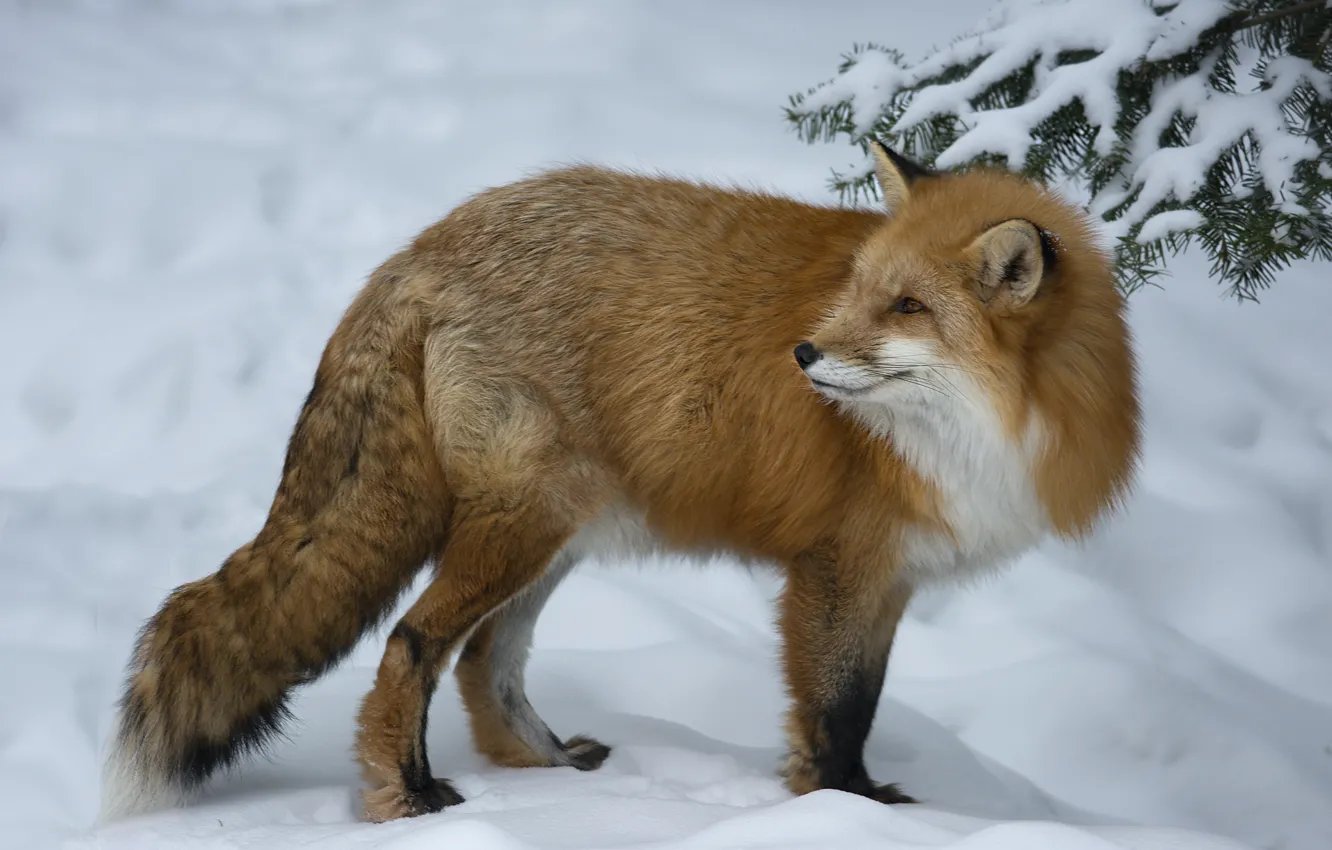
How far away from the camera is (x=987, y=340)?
2.88 meters

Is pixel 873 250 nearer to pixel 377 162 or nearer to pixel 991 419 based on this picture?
pixel 991 419

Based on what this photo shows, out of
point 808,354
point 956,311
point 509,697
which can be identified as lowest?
point 509,697

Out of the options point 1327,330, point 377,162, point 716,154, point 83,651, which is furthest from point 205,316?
point 1327,330

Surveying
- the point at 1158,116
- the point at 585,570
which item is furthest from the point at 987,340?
the point at 585,570

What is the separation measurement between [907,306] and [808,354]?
0.93 feet

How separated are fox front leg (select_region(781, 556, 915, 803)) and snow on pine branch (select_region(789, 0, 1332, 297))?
1.20m

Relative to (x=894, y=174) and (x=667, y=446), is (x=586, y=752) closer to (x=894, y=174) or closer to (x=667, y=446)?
(x=667, y=446)

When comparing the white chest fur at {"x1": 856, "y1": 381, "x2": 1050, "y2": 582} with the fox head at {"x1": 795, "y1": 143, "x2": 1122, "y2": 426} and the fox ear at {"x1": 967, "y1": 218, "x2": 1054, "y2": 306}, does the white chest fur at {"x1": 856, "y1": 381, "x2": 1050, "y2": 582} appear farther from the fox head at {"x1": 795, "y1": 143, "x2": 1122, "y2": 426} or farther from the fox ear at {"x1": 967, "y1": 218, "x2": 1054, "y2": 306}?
the fox ear at {"x1": 967, "y1": 218, "x2": 1054, "y2": 306}

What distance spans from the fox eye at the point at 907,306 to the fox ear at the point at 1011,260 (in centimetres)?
15

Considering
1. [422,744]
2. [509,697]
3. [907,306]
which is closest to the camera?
[907,306]

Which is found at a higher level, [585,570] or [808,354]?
[808,354]

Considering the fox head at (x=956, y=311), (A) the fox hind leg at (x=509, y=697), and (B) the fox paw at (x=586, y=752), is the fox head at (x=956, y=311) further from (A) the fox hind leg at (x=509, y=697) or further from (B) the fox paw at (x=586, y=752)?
(B) the fox paw at (x=586, y=752)

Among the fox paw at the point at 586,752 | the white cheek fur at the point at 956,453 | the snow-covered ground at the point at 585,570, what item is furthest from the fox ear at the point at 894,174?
the fox paw at the point at 586,752

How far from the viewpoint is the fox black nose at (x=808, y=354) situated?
283 centimetres
